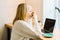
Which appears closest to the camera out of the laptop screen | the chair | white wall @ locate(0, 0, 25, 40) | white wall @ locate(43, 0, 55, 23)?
the chair

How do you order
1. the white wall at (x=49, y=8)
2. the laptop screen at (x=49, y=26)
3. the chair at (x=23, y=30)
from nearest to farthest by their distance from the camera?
the chair at (x=23, y=30) < the laptop screen at (x=49, y=26) < the white wall at (x=49, y=8)

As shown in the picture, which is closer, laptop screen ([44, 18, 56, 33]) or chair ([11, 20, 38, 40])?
chair ([11, 20, 38, 40])

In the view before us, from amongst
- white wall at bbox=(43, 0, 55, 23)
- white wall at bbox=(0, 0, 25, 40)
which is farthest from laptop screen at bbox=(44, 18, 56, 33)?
white wall at bbox=(0, 0, 25, 40)

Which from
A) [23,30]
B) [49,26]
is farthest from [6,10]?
[23,30]

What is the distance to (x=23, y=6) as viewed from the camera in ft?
6.46

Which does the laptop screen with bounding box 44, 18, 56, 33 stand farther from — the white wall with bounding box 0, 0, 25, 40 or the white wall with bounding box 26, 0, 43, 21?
the white wall with bounding box 0, 0, 25, 40

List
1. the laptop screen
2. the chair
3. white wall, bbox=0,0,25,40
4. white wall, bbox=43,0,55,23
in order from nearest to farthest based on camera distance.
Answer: the chair < the laptop screen < white wall, bbox=43,0,55,23 < white wall, bbox=0,0,25,40

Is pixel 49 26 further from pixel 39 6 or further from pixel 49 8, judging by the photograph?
pixel 39 6

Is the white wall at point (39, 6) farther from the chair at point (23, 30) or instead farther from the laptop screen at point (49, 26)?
the chair at point (23, 30)

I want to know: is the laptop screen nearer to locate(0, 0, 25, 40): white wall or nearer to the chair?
the chair

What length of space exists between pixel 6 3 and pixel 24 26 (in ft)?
5.26

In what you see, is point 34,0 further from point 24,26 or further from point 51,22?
point 24,26

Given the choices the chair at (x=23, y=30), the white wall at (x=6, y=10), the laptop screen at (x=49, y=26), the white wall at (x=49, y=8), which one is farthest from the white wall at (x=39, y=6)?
A: the chair at (x=23, y=30)

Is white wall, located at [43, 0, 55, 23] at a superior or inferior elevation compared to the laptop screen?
superior
